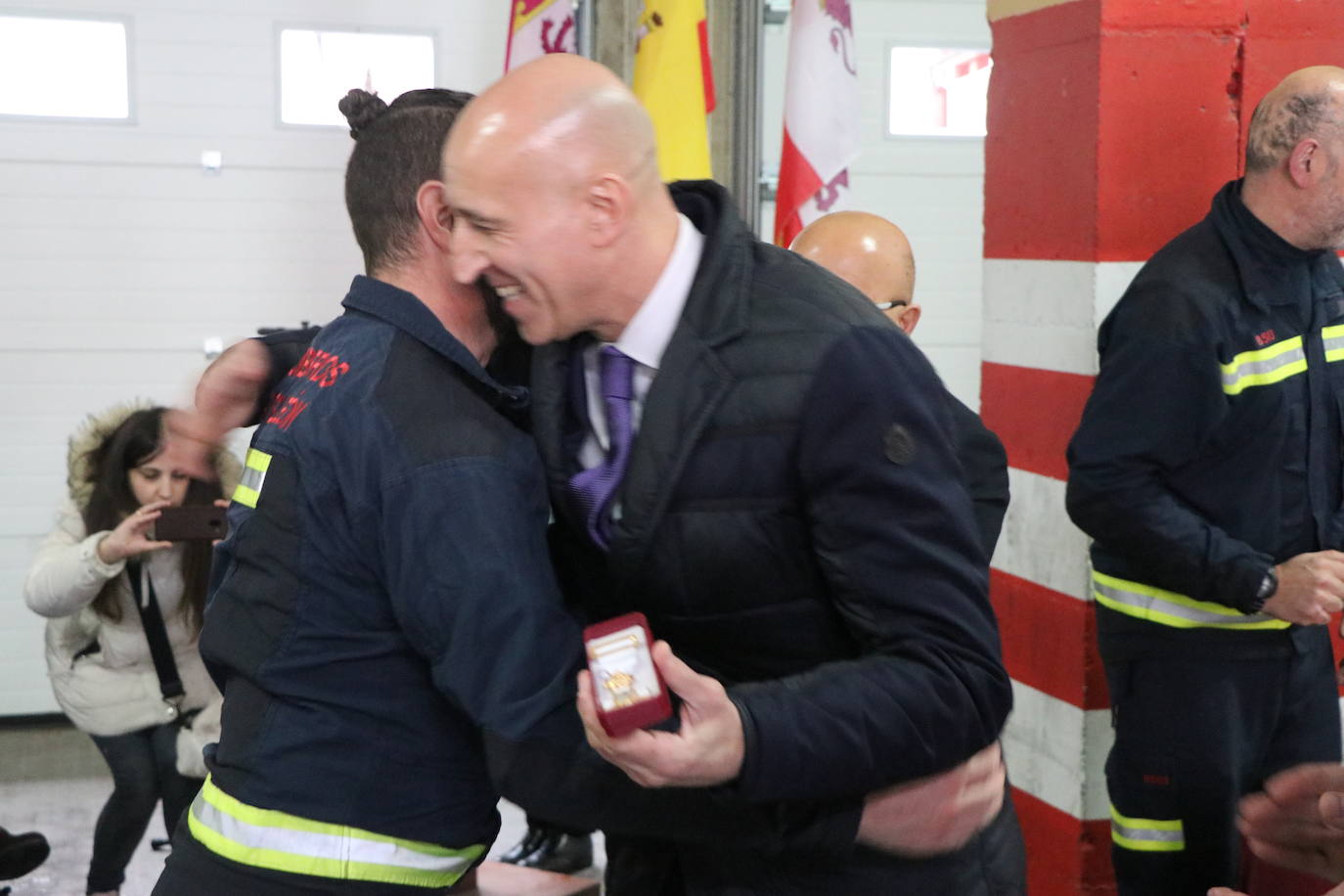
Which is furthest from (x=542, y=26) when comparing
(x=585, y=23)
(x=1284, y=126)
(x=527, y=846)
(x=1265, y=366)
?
(x=1265, y=366)

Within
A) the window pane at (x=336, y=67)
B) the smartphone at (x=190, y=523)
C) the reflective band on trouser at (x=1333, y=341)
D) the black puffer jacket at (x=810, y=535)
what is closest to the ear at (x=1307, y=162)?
the reflective band on trouser at (x=1333, y=341)

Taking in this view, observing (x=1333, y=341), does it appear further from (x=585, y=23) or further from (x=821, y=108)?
(x=585, y=23)

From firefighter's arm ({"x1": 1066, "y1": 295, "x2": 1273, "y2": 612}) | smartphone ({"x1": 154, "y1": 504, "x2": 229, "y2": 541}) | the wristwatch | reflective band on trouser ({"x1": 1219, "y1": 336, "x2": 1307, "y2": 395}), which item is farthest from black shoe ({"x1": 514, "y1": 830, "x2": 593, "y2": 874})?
reflective band on trouser ({"x1": 1219, "y1": 336, "x2": 1307, "y2": 395})

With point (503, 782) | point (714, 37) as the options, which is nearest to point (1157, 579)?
point (503, 782)

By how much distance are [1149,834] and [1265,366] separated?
39.8 inches

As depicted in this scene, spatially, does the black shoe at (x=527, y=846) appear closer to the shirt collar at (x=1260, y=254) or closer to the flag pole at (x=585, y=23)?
the shirt collar at (x=1260, y=254)

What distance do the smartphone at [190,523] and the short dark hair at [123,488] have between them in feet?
0.50

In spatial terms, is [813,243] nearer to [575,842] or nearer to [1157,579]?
[1157,579]

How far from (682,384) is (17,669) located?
17.4 ft

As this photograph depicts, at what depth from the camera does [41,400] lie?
589cm

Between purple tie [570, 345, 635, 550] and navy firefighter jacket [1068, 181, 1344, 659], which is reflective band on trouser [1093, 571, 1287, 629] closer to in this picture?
navy firefighter jacket [1068, 181, 1344, 659]

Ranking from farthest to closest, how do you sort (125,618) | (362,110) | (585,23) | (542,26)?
(585,23)
(542,26)
(125,618)
(362,110)

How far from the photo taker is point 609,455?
164 cm

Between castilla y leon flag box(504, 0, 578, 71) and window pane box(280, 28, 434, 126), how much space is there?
850 millimetres
